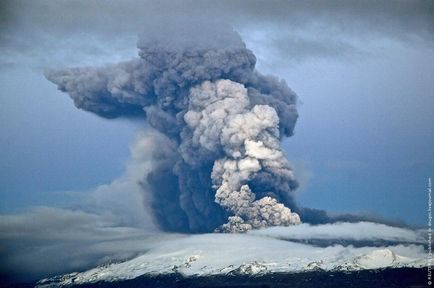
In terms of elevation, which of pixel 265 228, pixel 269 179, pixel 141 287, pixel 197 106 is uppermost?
pixel 197 106

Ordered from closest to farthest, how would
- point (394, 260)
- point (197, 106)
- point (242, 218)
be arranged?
point (242, 218)
point (197, 106)
point (394, 260)

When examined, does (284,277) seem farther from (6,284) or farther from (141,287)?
(6,284)

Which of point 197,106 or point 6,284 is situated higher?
point 197,106

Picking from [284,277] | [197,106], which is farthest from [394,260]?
[197,106]

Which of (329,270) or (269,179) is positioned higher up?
(269,179)

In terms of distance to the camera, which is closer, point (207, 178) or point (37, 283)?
point (207, 178)

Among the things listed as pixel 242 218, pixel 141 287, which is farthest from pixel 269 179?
pixel 141 287

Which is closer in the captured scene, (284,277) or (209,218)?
(209,218)

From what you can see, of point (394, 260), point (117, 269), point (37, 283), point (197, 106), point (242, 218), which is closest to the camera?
point (242, 218)

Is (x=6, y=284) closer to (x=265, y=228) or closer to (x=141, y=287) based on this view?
(x=141, y=287)
